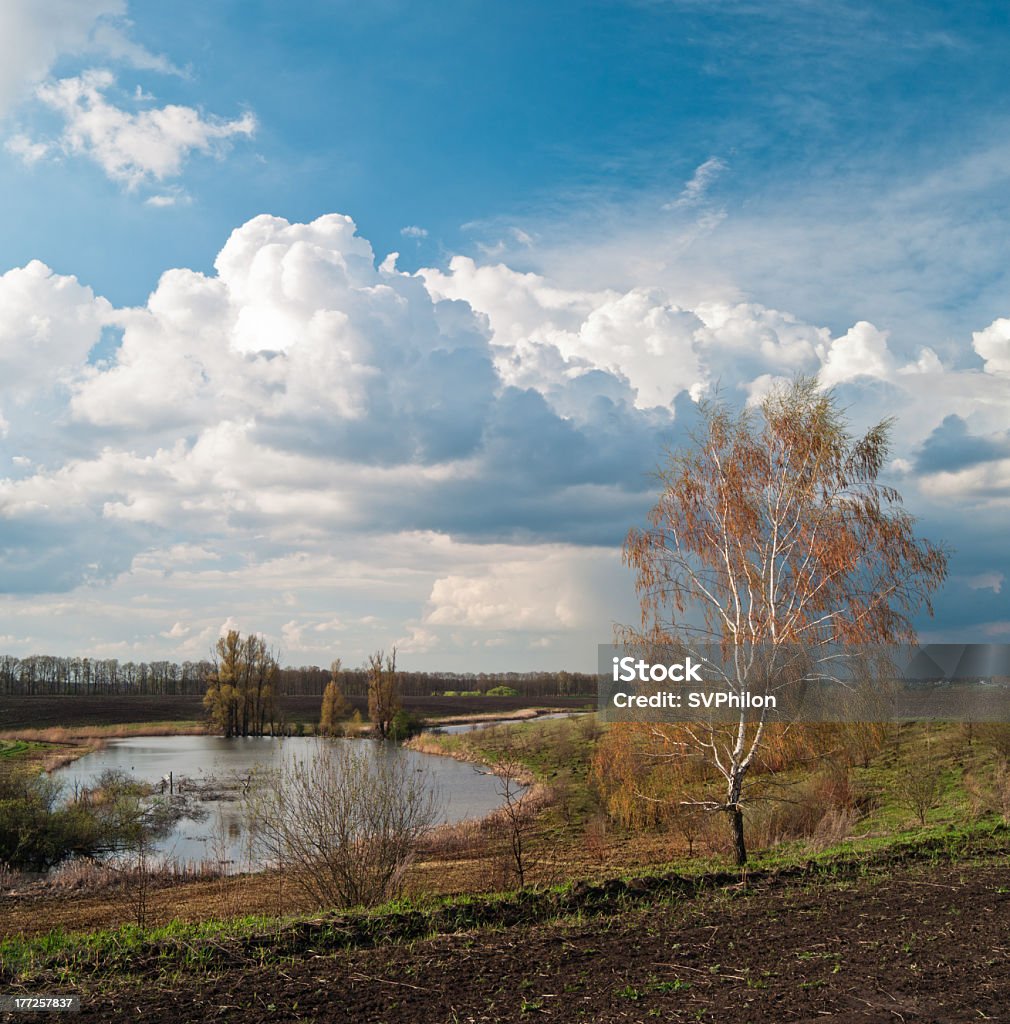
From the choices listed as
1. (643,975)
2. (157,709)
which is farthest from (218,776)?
(157,709)

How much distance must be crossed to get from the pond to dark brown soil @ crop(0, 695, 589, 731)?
12.3 m

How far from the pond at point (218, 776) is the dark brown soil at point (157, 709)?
40.3ft

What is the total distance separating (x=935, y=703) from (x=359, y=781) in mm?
25322

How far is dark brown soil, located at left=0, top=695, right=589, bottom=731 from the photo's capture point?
7744 centimetres

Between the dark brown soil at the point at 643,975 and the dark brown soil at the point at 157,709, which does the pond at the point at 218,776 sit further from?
the dark brown soil at the point at 157,709

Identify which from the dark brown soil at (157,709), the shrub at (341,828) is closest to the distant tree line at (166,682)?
the dark brown soil at (157,709)

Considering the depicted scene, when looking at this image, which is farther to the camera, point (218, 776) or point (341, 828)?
point (218, 776)

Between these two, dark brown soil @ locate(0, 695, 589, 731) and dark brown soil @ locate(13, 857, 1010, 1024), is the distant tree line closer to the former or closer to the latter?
dark brown soil @ locate(0, 695, 589, 731)

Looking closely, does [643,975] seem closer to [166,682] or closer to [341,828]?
[341,828]

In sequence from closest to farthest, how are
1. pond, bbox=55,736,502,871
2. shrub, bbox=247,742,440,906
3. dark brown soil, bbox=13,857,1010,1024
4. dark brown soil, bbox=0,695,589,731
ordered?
dark brown soil, bbox=13,857,1010,1024, shrub, bbox=247,742,440,906, pond, bbox=55,736,502,871, dark brown soil, bbox=0,695,589,731

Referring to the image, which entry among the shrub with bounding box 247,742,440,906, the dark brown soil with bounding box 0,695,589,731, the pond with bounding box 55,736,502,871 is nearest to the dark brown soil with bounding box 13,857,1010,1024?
the shrub with bounding box 247,742,440,906

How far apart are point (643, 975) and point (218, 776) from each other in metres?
38.4

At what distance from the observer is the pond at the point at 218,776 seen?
21.0 m

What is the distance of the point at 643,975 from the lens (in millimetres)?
7098
